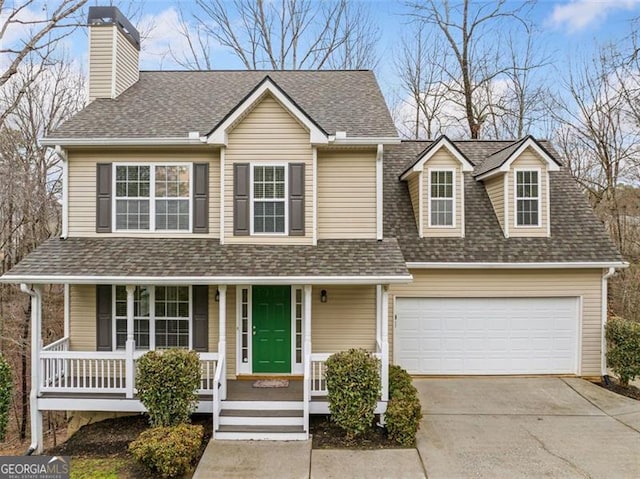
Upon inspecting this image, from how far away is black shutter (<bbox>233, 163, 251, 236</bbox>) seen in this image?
9.26m

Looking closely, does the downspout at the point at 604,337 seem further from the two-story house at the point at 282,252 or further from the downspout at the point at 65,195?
the downspout at the point at 65,195

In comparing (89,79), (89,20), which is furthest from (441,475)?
(89,20)

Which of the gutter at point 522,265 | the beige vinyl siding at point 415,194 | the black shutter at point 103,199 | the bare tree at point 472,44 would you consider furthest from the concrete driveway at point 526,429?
the bare tree at point 472,44

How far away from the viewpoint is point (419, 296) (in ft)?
34.8

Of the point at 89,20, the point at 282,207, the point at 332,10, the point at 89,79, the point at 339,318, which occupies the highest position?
the point at 332,10

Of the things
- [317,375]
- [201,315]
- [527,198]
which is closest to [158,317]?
[201,315]

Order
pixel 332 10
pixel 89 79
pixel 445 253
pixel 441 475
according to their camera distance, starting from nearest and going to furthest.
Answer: pixel 441 475 → pixel 445 253 → pixel 89 79 → pixel 332 10

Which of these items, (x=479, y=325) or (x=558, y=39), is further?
(x=558, y=39)

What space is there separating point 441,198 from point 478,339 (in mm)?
3749

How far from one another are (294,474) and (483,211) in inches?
331

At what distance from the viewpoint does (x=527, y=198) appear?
11.0m

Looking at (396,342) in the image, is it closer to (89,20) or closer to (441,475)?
(441,475)

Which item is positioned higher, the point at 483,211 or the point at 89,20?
the point at 89,20

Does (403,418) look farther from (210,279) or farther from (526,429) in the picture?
(210,279)
